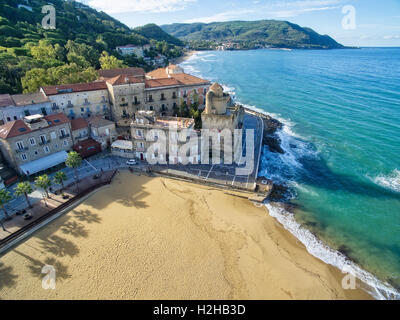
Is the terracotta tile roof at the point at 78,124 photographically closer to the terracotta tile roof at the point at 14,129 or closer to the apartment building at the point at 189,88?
the terracotta tile roof at the point at 14,129

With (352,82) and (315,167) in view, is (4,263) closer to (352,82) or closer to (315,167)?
(315,167)

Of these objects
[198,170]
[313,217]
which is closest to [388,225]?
[313,217]

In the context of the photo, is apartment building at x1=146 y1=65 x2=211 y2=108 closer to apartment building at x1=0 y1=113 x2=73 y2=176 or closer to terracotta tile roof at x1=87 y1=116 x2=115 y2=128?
terracotta tile roof at x1=87 y1=116 x2=115 y2=128

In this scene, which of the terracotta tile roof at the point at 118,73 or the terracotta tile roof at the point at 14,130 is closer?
the terracotta tile roof at the point at 14,130

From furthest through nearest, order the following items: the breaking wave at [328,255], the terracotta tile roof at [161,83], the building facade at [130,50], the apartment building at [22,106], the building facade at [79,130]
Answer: the building facade at [130,50] < the terracotta tile roof at [161,83] < the building facade at [79,130] < the apartment building at [22,106] < the breaking wave at [328,255]

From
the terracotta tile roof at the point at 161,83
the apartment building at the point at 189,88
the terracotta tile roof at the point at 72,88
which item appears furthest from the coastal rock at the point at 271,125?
the terracotta tile roof at the point at 72,88

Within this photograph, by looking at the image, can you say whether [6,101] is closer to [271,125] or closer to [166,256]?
[166,256]
